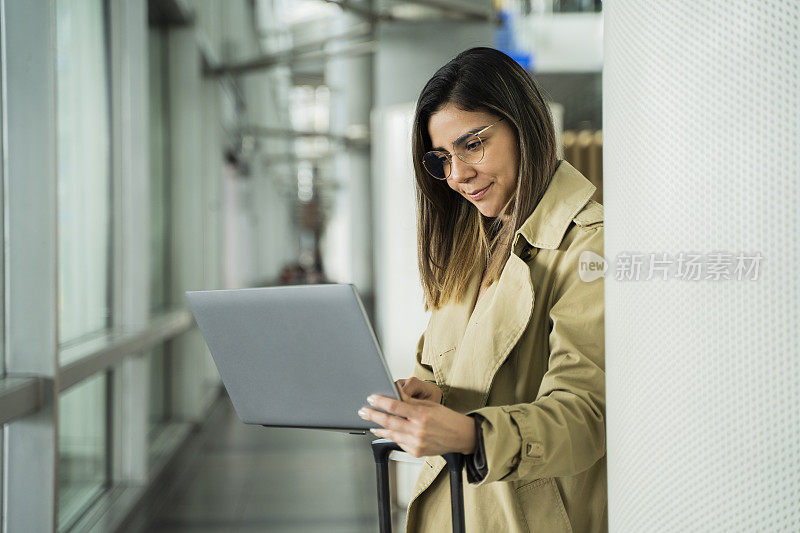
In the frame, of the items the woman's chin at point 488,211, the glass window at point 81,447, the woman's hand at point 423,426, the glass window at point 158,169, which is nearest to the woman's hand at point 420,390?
the woman's hand at point 423,426

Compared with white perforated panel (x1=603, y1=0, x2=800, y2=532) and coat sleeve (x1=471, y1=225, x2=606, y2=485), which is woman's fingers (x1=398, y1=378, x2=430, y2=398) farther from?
white perforated panel (x1=603, y1=0, x2=800, y2=532)

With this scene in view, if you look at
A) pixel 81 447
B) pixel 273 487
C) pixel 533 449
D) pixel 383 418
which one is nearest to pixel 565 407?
pixel 533 449

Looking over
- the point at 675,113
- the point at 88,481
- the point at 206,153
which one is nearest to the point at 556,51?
the point at 206,153

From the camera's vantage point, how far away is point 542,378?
4.78ft

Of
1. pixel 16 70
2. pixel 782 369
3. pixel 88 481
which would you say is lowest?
pixel 88 481

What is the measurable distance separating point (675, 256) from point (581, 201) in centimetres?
38

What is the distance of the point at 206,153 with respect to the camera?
25.0 ft

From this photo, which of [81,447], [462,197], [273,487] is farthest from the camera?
[273,487]

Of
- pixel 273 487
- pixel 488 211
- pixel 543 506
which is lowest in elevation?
pixel 273 487

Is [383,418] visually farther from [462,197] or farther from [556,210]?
[462,197]

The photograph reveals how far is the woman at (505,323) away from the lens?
127cm

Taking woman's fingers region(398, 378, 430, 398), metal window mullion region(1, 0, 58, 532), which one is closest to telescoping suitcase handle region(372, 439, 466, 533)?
woman's fingers region(398, 378, 430, 398)

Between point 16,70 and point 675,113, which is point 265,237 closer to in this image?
point 16,70

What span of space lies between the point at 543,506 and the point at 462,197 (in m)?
0.72
